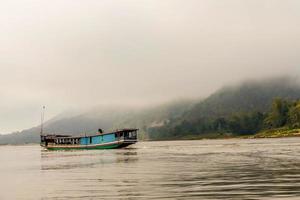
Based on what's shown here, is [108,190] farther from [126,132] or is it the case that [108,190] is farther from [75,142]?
[75,142]

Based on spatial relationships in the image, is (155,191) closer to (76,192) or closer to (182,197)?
(182,197)

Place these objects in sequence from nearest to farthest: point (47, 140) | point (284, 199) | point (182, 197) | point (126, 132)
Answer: point (284, 199), point (182, 197), point (126, 132), point (47, 140)

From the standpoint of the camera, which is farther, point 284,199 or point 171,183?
point 171,183

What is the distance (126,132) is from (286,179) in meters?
101

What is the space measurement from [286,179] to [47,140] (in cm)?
13777

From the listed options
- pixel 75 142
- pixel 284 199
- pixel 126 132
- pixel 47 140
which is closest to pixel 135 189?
pixel 284 199

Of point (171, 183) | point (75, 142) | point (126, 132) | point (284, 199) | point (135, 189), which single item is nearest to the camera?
point (284, 199)

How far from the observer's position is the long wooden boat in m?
Answer: 134

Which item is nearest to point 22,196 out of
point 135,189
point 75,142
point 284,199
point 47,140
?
point 135,189

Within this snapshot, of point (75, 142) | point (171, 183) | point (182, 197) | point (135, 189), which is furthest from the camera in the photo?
point (75, 142)

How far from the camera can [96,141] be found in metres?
142

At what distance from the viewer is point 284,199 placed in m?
23.9

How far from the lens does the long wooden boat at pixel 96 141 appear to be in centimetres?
13388

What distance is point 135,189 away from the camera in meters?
31.0
